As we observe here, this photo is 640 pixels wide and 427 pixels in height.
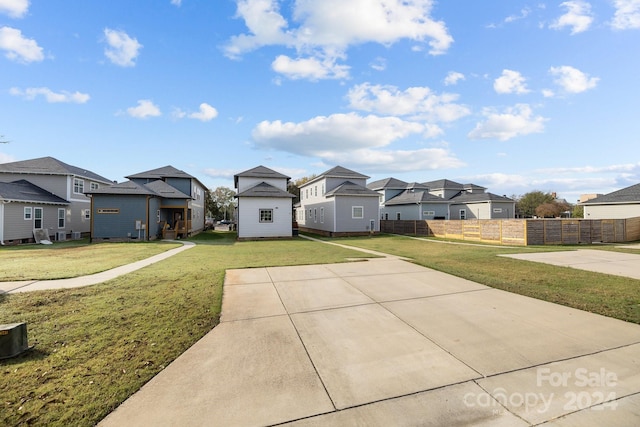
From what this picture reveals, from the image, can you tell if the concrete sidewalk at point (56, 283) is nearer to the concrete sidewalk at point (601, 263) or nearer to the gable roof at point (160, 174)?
the concrete sidewalk at point (601, 263)

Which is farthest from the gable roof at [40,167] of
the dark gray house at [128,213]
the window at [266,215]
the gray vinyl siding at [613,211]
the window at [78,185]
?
the gray vinyl siding at [613,211]

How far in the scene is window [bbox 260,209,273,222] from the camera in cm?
2470

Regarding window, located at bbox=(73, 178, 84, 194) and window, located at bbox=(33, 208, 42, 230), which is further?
window, located at bbox=(73, 178, 84, 194)

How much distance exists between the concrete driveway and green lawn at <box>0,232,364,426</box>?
29cm

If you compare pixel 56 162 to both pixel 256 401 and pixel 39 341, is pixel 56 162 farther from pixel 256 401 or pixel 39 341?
pixel 256 401

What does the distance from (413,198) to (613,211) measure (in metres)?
17.3

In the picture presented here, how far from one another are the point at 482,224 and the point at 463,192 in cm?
2218

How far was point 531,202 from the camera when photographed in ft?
198

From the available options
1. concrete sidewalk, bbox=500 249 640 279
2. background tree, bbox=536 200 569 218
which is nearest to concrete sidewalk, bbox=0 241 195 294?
concrete sidewalk, bbox=500 249 640 279

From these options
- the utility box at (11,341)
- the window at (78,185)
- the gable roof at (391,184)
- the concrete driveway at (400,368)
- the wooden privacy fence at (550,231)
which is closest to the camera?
the concrete driveway at (400,368)

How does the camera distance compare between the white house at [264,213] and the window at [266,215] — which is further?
the window at [266,215]

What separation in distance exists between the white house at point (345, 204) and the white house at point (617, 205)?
19.4 meters

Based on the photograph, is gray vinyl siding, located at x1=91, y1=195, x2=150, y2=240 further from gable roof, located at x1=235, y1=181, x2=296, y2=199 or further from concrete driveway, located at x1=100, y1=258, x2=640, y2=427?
concrete driveway, located at x1=100, y1=258, x2=640, y2=427

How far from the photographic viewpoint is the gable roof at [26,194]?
19.3 metres
